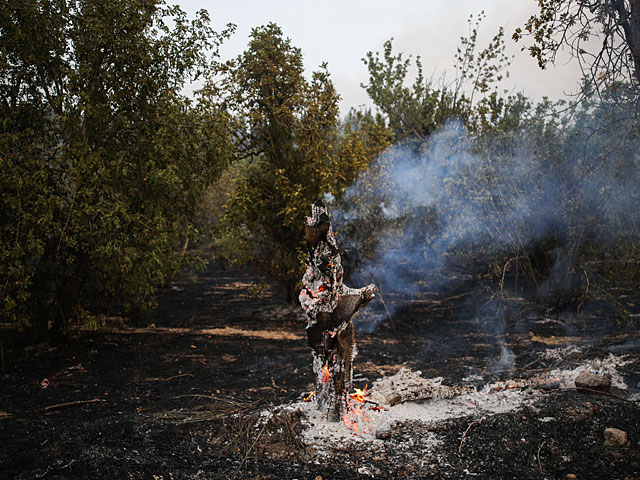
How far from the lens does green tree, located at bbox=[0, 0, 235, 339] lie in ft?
22.4

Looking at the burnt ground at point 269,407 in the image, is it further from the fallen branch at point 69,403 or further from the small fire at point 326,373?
the small fire at point 326,373

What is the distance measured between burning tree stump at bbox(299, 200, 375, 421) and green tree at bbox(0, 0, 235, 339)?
3645mm

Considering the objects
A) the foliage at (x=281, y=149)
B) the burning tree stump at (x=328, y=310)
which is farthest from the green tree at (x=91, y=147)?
the burning tree stump at (x=328, y=310)

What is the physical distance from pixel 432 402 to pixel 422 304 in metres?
7.69

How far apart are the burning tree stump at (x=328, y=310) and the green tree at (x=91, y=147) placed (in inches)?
144

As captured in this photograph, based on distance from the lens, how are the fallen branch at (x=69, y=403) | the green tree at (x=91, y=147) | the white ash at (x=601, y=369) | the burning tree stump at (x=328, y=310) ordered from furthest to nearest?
the green tree at (x=91, y=147)
the white ash at (x=601, y=369)
the fallen branch at (x=69, y=403)
the burning tree stump at (x=328, y=310)

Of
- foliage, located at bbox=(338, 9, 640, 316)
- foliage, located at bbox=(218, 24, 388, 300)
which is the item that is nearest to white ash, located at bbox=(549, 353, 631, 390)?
foliage, located at bbox=(338, 9, 640, 316)

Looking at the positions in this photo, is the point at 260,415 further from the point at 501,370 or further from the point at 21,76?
the point at 21,76

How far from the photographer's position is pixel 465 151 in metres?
11.5

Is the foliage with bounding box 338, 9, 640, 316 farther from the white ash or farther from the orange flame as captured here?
the orange flame

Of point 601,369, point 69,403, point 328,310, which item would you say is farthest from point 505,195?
point 69,403

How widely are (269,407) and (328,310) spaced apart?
150 cm

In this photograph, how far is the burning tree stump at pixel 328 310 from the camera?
4.89 m

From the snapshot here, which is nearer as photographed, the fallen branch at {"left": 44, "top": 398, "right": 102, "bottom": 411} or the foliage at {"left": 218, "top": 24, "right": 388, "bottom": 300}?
the fallen branch at {"left": 44, "top": 398, "right": 102, "bottom": 411}
